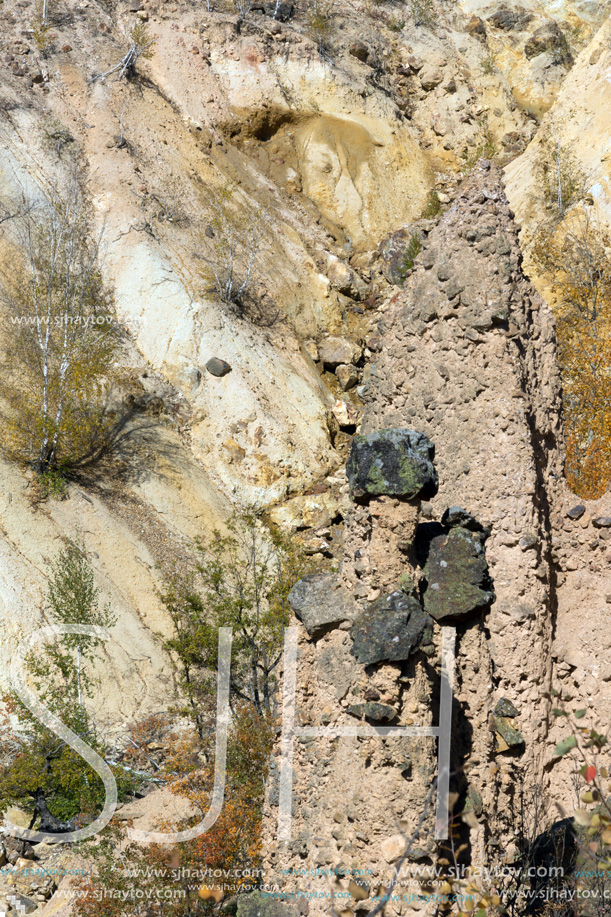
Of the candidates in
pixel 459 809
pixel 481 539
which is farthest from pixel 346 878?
pixel 481 539

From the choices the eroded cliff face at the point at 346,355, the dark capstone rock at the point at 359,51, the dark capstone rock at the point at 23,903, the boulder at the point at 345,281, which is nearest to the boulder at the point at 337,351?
the eroded cliff face at the point at 346,355

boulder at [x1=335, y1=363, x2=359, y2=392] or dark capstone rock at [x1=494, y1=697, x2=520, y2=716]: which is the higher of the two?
boulder at [x1=335, y1=363, x2=359, y2=392]

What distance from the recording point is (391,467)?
617 centimetres

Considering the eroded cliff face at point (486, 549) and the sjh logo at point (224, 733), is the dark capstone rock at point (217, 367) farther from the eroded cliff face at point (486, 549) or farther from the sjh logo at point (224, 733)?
the eroded cliff face at point (486, 549)

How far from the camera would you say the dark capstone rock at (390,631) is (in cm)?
569

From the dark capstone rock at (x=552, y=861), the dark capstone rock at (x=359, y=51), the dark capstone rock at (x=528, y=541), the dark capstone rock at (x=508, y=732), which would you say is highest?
the dark capstone rock at (x=359, y=51)

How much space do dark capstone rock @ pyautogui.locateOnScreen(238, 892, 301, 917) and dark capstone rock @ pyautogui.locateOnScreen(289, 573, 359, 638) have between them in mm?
2151

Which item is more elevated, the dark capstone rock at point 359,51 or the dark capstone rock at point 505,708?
the dark capstone rock at point 359,51

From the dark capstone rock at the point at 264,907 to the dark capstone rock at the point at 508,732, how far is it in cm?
219

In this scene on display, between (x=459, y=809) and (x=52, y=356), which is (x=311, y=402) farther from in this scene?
(x=459, y=809)

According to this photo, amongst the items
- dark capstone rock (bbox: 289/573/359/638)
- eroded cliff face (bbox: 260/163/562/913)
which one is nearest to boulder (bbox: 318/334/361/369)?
eroded cliff face (bbox: 260/163/562/913)

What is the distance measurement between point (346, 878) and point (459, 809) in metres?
1.04

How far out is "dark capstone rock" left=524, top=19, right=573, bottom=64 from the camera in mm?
35844

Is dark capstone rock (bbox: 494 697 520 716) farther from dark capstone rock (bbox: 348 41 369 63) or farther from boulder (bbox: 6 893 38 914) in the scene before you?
dark capstone rock (bbox: 348 41 369 63)
